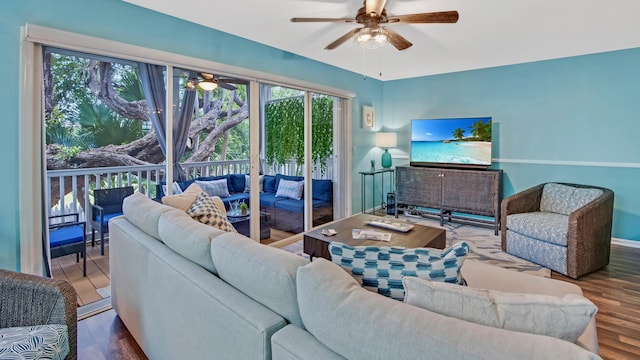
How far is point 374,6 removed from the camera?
230 cm

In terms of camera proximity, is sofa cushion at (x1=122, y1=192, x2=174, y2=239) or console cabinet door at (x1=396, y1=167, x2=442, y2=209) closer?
sofa cushion at (x1=122, y1=192, x2=174, y2=239)

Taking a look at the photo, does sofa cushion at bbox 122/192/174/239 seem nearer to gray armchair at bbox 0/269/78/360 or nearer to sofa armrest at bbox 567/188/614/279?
gray armchair at bbox 0/269/78/360

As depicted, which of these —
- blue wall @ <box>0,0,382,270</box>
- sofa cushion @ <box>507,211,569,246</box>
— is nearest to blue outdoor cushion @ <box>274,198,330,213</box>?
blue wall @ <box>0,0,382,270</box>

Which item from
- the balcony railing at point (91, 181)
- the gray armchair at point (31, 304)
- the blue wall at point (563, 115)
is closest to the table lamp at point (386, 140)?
the blue wall at point (563, 115)

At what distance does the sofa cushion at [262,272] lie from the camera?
1.13m

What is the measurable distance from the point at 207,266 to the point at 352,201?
4032mm

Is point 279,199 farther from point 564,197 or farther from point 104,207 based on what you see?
point 564,197

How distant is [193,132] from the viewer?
3.30m

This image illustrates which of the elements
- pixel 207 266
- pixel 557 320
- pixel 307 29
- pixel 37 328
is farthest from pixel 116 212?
pixel 557 320

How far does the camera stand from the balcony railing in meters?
2.67

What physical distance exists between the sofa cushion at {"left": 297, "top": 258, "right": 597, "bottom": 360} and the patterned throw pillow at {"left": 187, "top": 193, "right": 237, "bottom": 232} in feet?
4.21

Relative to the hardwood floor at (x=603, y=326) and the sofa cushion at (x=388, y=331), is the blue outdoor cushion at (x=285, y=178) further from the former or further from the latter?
the sofa cushion at (x=388, y=331)

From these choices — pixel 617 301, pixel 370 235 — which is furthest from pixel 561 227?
pixel 370 235

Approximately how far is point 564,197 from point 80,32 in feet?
16.2
